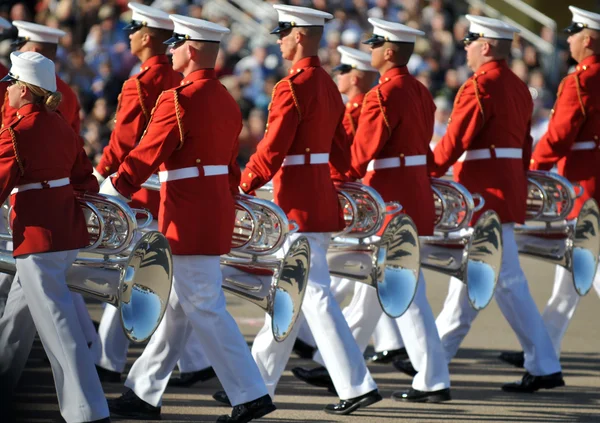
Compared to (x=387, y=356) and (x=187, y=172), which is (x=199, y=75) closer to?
(x=187, y=172)

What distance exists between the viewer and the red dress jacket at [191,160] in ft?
17.6

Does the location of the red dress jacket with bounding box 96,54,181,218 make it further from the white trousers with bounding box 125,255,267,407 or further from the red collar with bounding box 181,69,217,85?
the white trousers with bounding box 125,255,267,407

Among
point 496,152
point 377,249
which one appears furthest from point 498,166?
point 377,249

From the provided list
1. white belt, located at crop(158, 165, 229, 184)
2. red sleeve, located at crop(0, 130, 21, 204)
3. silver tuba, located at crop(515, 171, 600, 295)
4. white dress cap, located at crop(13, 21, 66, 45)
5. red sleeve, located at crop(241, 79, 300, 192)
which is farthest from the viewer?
silver tuba, located at crop(515, 171, 600, 295)

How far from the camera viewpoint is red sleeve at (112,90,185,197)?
534 centimetres

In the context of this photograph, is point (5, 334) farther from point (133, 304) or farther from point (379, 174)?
point (379, 174)

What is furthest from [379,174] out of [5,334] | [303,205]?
[5,334]

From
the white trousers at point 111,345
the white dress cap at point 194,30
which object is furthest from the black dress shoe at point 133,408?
the white dress cap at point 194,30

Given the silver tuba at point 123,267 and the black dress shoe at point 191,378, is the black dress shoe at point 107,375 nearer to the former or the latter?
the black dress shoe at point 191,378

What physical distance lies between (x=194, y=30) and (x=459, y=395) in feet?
7.80

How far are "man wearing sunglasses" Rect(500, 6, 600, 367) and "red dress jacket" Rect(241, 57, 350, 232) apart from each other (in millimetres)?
1686

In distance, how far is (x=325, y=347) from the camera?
6.00 meters

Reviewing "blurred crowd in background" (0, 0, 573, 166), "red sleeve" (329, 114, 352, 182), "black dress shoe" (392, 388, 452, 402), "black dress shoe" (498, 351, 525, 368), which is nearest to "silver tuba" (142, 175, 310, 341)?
"red sleeve" (329, 114, 352, 182)

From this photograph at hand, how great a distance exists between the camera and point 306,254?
5742 mm
